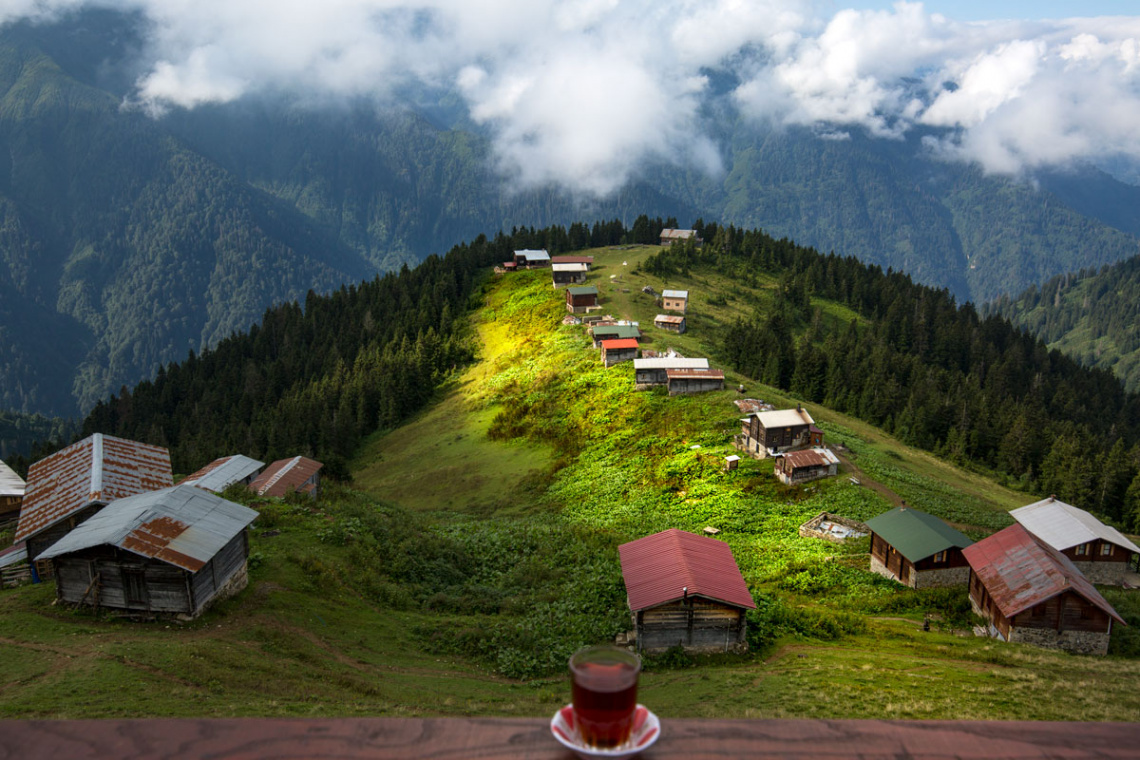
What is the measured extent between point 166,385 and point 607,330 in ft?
Answer: 259

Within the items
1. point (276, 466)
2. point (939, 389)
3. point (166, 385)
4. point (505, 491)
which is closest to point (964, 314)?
point (939, 389)

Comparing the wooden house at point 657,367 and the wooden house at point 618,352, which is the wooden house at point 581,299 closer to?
the wooden house at point 618,352

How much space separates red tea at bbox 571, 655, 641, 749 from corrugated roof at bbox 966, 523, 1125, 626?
3379 cm

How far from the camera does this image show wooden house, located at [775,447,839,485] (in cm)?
4821

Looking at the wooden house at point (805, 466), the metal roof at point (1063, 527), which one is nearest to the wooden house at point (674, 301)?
the wooden house at point (805, 466)

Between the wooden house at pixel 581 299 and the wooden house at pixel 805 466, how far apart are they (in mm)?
50963

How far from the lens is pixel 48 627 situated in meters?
21.2

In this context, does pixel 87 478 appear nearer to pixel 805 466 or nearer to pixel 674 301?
pixel 805 466

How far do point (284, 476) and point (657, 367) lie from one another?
3554 centimetres

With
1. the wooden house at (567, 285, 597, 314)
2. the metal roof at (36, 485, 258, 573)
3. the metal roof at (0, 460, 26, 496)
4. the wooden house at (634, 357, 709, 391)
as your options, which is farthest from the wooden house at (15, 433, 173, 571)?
the wooden house at (567, 285, 597, 314)

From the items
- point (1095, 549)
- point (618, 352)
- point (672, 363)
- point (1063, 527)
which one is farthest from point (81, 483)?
point (1095, 549)

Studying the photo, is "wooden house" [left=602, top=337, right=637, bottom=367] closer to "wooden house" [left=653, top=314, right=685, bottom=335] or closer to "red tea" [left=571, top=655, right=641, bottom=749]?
"wooden house" [left=653, top=314, right=685, bottom=335]

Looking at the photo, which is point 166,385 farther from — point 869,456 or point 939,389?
point 939,389

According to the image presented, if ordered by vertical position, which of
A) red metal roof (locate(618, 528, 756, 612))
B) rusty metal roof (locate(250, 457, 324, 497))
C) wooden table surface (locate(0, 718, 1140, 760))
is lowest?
rusty metal roof (locate(250, 457, 324, 497))
